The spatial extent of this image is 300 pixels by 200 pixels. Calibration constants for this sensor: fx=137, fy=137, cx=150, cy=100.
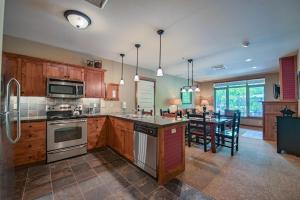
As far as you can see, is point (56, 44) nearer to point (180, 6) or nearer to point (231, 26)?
point (180, 6)

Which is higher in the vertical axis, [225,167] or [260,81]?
[260,81]

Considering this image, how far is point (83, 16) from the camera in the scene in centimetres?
218

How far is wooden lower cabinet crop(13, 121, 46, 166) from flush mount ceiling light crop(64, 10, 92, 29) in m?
2.06

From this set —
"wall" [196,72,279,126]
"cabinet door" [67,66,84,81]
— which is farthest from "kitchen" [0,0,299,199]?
"wall" [196,72,279,126]

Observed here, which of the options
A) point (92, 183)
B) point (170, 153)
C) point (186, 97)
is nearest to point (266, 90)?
point (186, 97)

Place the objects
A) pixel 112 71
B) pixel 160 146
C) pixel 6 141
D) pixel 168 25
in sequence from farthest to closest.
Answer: pixel 112 71 < pixel 168 25 < pixel 160 146 < pixel 6 141

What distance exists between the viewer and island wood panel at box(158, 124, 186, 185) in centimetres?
215

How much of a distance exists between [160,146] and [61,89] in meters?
2.76

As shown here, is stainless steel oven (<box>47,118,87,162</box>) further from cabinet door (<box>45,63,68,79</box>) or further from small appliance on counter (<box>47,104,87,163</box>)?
cabinet door (<box>45,63,68,79</box>)

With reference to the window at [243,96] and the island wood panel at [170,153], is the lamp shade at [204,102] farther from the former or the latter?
the island wood panel at [170,153]

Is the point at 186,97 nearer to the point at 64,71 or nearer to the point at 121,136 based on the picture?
the point at 121,136

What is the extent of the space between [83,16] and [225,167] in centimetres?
368

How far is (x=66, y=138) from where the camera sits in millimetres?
3066

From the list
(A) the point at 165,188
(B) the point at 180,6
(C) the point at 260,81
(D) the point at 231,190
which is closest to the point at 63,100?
(A) the point at 165,188
